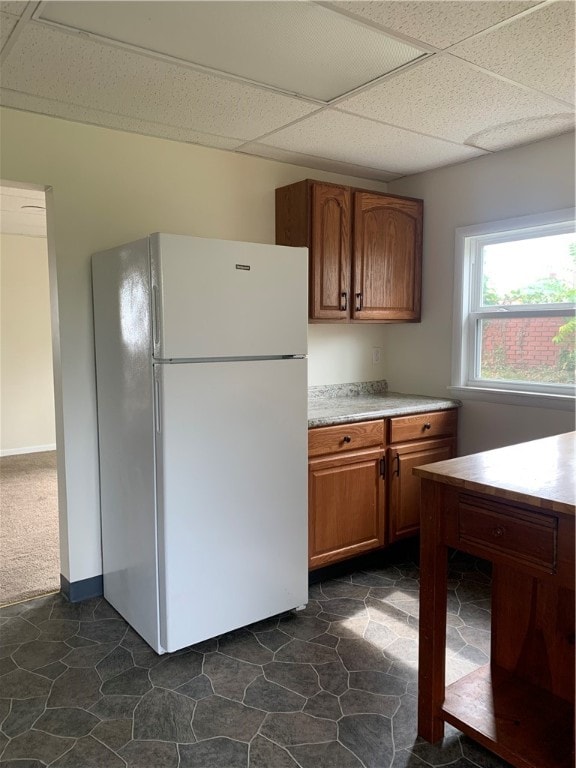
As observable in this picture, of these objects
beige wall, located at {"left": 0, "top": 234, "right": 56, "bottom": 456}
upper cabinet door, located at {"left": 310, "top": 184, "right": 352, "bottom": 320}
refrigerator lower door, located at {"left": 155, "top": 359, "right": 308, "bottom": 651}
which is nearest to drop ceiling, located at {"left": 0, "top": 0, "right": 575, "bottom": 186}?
upper cabinet door, located at {"left": 310, "top": 184, "right": 352, "bottom": 320}

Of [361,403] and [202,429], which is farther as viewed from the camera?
[361,403]

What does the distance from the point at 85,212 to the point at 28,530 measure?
222 cm

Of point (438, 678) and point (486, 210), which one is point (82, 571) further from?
point (486, 210)

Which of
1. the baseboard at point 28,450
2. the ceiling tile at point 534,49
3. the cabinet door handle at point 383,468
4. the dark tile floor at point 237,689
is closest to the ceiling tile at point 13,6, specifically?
the ceiling tile at point 534,49

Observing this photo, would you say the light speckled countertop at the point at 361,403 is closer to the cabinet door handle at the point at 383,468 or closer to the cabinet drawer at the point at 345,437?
the cabinet drawer at the point at 345,437

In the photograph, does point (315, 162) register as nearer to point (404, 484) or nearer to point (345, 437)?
point (345, 437)

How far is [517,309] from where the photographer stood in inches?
126

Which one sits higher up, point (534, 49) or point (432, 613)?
point (534, 49)

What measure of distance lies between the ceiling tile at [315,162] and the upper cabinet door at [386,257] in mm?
262

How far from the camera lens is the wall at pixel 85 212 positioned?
8.43 ft

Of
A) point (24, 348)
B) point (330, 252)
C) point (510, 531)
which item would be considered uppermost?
point (330, 252)

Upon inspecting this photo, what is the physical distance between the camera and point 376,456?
306 cm

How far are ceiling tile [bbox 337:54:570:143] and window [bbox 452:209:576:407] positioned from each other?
63 cm

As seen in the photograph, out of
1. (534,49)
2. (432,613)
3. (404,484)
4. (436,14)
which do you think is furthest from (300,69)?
(404,484)
